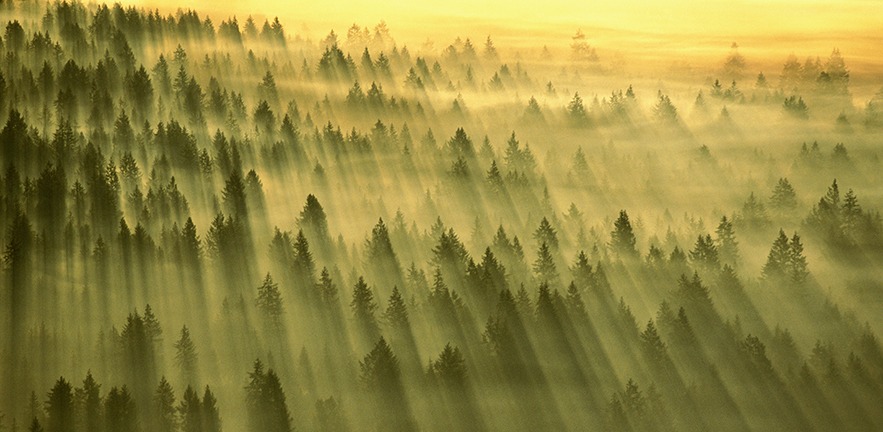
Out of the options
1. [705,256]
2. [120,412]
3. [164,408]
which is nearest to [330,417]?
[164,408]

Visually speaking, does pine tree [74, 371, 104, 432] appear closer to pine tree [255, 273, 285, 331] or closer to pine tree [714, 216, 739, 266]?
pine tree [255, 273, 285, 331]

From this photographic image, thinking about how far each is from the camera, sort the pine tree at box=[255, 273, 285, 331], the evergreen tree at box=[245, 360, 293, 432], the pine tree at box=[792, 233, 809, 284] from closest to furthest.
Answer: the evergreen tree at box=[245, 360, 293, 432], the pine tree at box=[255, 273, 285, 331], the pine tree at box=[792, 233, 809, 284]

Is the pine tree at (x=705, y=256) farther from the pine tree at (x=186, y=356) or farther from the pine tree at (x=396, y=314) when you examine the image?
the pine tree at (x=186, y=356)

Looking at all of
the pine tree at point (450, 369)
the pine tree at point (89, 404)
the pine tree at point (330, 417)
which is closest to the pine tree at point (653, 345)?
the pine tree at point (450, 369)

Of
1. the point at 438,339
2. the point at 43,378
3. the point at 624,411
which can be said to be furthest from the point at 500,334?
the point at 43,378

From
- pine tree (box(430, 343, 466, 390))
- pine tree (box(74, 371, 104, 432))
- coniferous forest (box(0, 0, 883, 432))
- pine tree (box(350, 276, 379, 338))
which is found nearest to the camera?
pine tree (box(74, 371, 104, 432))

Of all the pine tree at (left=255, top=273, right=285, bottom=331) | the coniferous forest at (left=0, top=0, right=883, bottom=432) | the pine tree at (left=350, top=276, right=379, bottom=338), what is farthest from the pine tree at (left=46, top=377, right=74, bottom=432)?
the pine tree at (left=350, top=276, right=379, bottom=338)

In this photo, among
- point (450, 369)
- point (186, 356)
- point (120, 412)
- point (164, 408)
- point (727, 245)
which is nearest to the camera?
point (120, 412)

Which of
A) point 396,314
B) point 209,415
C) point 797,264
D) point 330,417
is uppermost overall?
point 396,314

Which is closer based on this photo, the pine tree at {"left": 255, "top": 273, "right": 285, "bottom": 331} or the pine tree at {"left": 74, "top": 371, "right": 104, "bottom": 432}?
the pine tree at {"left": 74, "top": 371, "right": 104, "bottom": 432}

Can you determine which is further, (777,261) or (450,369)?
(777,261)

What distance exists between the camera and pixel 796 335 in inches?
6727

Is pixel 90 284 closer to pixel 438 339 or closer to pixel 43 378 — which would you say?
pixel 43 378

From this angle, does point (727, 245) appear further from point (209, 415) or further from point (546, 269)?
point (209, 415)
